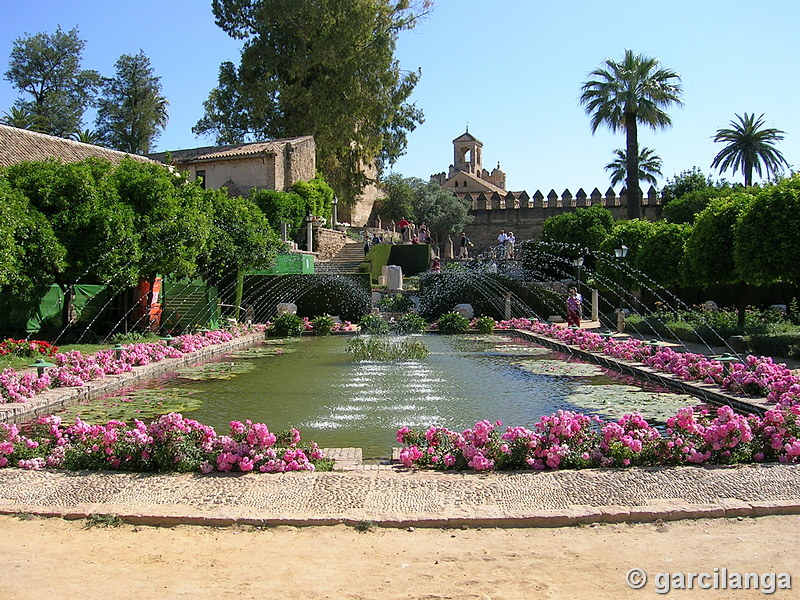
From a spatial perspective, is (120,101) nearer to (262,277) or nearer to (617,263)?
(262,277)

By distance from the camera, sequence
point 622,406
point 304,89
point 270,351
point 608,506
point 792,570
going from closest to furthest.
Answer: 1. point 792,570
2. point 608,506
3. point 622,406
4. point 270,351
5. point 304,89

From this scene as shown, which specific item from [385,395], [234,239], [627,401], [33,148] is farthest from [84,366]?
[33,148]

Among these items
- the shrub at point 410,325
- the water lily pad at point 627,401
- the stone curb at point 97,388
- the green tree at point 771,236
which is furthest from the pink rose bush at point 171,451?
the shrub at point 410,325

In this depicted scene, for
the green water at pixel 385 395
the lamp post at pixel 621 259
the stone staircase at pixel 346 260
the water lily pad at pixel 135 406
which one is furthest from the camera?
the stone staircase at pixel 346 260

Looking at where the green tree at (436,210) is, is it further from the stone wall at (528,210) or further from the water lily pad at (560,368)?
the water lily pad at (560,368)

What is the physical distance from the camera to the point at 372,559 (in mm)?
3693

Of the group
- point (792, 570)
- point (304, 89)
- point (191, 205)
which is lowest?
point (792, 570)

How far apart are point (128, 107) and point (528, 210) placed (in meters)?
28.3

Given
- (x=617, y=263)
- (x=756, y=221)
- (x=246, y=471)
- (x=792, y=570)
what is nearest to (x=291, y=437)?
(x=246, y=471)

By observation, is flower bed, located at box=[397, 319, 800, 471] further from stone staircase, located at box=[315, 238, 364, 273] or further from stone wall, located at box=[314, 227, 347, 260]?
stone wall, located at box=[314, 227, 347, 260]

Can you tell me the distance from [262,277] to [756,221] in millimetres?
16851

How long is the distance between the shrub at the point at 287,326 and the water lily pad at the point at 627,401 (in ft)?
36.8

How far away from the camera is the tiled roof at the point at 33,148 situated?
2403 cm

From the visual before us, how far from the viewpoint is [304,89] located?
125 feet
